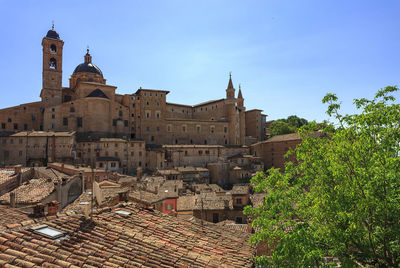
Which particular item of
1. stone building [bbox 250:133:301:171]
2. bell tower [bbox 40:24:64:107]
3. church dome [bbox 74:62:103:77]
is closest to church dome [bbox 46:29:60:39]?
bell tower [bbox 40:24:64:107]

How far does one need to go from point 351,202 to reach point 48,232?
331 inches

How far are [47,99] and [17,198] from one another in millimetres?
41974

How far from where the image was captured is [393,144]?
8.02 metres

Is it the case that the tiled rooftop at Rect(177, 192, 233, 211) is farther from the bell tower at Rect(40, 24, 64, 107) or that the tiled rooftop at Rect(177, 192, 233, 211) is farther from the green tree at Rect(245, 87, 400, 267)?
the bell tower at Rect(40, 24, 64, 107)

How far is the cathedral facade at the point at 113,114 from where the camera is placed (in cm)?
5119

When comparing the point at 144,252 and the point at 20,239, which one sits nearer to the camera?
the point at 20,239

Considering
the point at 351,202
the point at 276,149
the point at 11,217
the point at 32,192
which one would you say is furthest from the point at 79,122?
the point at 351,202

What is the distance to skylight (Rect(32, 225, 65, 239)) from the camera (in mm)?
6148

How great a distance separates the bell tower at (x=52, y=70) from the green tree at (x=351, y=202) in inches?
2193

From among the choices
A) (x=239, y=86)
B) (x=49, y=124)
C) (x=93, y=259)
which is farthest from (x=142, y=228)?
(x=239, y=86)

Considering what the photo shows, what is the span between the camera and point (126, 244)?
261 inches

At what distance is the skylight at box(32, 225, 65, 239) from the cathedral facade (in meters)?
44.7

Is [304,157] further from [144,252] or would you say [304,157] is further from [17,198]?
[17,198]

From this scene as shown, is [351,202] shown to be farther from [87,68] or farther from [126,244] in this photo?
[87,68]
